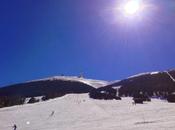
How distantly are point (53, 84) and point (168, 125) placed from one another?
14782 cm

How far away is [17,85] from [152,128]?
564ft

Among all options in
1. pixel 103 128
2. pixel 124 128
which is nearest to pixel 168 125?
pixel 124 128

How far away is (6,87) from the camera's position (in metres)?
186

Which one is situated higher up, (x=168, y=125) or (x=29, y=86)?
(x=29, y=86)

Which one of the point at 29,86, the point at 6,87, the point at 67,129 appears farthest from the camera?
the point at 6,87

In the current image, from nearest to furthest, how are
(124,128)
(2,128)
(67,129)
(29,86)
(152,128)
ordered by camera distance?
(152,128)
(124,128)
(67,129)
(2,128)
(29,86)

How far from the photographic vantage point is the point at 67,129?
58.6 ft

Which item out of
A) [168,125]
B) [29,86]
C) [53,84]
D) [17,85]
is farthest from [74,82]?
[168,125]

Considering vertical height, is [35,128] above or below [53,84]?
below

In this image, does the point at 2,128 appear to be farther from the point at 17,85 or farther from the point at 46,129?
the point at 17,85

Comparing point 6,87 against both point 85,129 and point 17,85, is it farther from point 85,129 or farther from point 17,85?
point 85,129

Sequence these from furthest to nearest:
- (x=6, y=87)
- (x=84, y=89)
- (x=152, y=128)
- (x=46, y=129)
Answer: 1. (x=6, y=87)
2. (x=84, y=89)
3. (x=46, y=129)
4. (x=152, y=128)

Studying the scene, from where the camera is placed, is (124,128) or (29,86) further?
(29,86)

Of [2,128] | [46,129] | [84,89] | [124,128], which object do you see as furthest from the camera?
[84,89]
